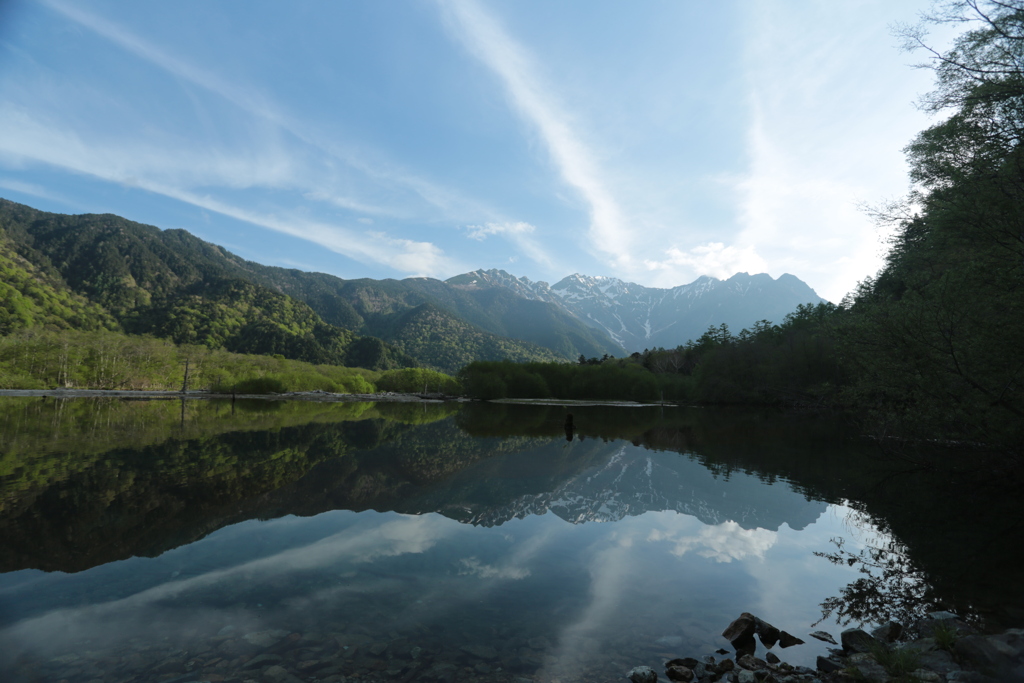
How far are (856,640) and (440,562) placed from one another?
7755 millimetres

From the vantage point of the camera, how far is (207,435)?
29.0m

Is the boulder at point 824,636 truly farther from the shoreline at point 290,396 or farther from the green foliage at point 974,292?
the shoreline at point 290,396

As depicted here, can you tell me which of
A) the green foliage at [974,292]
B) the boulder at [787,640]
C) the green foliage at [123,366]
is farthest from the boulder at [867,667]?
the green foliage at [123,366]

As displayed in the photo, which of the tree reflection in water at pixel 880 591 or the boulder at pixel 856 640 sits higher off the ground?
the boulder at pixel 856 640

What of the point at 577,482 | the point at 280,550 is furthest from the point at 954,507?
the point at 280,550

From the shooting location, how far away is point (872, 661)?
6.47 metres

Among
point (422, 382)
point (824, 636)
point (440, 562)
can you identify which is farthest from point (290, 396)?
point (824, 636)

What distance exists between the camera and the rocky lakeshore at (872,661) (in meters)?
5.89

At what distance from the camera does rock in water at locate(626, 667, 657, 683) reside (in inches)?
234

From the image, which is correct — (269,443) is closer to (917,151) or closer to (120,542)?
(120,542)

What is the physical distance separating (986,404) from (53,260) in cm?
27318

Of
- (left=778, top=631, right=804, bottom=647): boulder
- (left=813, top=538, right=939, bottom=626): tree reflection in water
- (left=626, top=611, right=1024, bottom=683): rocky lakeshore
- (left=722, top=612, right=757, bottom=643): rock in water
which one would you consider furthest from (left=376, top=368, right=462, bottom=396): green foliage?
(left=626, top=611, right=1024, bottom=683): rocky lakeshore

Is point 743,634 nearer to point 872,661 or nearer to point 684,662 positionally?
point 684,662

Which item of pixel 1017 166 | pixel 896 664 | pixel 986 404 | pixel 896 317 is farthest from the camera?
pixel 896 317
